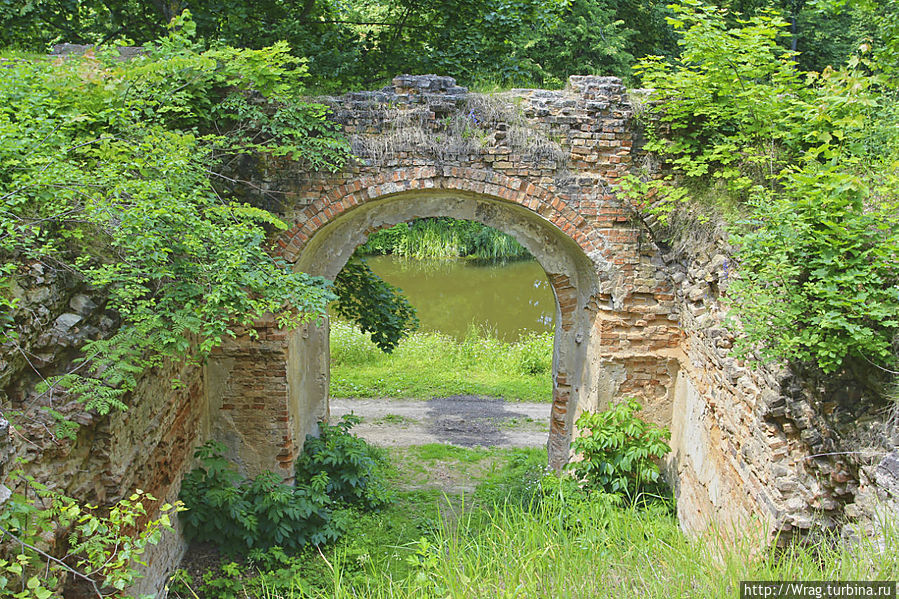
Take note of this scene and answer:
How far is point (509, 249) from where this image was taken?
21.5m

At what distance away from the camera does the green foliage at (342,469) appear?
254 inches

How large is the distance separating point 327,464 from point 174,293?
10.6ft

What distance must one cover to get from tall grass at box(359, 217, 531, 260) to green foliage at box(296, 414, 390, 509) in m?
14.9

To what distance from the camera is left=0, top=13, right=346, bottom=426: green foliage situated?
11.8 feet

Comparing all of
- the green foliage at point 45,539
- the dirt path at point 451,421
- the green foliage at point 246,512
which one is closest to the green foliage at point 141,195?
the green foliage at point 45,539

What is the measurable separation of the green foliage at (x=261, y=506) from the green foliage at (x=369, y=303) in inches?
106

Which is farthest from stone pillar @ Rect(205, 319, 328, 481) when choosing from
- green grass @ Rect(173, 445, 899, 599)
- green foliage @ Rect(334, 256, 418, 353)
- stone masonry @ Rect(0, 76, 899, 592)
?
green grass @ Rect(173, 445, 899, 599)

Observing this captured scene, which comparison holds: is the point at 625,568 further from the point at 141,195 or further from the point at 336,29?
the point at 336,29

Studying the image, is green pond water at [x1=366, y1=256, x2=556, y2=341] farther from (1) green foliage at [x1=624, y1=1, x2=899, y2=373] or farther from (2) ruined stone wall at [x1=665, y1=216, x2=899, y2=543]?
(2) ruined stone wall at [x1=665, y1=216, x2=899, y2=543]

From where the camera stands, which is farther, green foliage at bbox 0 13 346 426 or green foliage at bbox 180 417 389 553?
green foliage at bbox 180 417 389 553

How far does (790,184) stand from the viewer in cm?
402

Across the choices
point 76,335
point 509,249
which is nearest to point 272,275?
point 76,335

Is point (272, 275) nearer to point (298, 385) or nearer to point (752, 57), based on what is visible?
point (298, 385)

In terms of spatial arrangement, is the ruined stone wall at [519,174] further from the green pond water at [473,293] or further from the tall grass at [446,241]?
the tall grass at [446,241]
